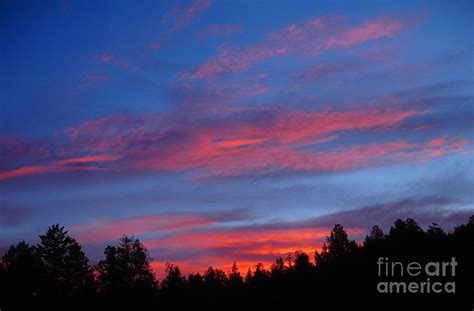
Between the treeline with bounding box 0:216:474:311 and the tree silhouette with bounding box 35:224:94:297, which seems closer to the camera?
the treeline with bounding box 0:216:474:311

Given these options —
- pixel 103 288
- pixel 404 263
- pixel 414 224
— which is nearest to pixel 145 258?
pixel 103 288

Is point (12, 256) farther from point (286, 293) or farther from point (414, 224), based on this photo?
point (414, 224)

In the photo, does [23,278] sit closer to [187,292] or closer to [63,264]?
[63,264]

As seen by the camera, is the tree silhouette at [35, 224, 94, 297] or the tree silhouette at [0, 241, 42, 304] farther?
the tree silhouette at [35, 224, 94, 297]

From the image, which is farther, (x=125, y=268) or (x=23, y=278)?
(x=125, y=268)

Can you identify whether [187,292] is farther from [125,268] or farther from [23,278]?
[23,278]

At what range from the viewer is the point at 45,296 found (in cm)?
5928

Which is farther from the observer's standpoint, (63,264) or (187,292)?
(187,292)

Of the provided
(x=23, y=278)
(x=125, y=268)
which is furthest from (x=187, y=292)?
(x=23, y=278)

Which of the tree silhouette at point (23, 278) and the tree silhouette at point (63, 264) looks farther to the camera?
the tree silhouette at point (63, 264)

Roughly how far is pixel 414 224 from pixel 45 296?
266 feet

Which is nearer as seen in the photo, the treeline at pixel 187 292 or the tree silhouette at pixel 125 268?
the treeline at pixel 187 292

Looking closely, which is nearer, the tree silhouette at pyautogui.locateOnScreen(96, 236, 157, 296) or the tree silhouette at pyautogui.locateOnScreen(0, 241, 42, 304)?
the tree silhouette at pyautogui.locateOnScreen(0, 241, 42, 304)

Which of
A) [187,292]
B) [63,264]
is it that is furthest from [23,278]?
[187,292]
